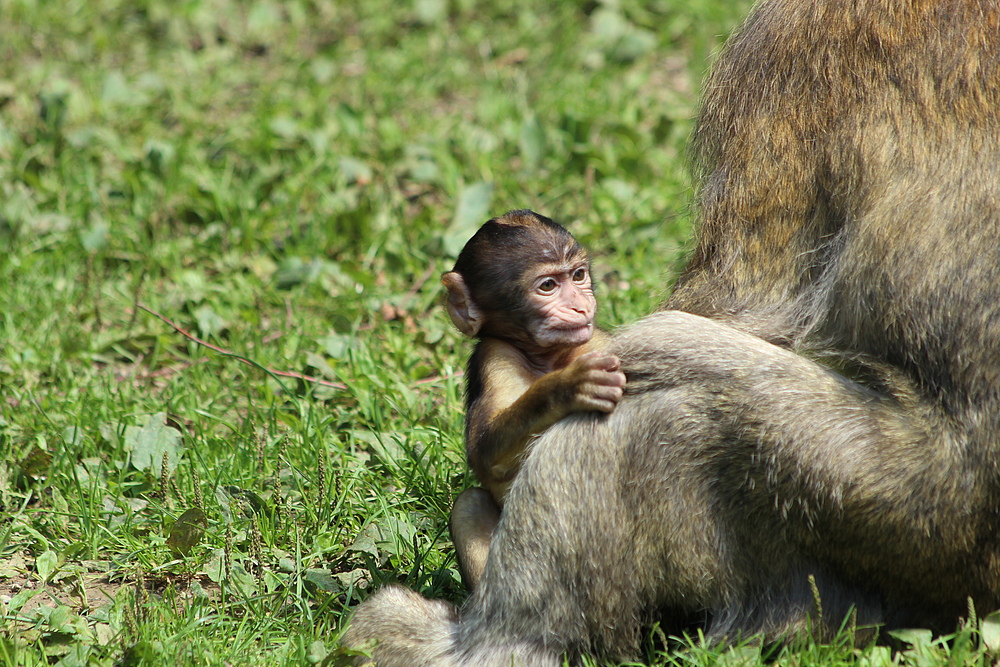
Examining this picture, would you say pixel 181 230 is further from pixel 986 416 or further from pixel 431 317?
pixel 986 416

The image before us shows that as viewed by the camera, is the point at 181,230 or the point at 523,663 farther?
the point at 181,230

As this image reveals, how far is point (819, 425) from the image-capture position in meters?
3.17

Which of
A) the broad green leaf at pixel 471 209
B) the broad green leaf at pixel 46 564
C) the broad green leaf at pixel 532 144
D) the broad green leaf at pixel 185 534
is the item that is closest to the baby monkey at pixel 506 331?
the broad green leaf at pixel 185 534

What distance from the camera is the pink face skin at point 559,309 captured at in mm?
3986

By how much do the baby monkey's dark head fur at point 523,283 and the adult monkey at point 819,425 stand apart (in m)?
0.57

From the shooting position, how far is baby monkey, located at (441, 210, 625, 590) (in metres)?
3.72

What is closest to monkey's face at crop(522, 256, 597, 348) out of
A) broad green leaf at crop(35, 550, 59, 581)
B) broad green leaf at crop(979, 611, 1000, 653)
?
broad green leaf at crop(979, 611, 1000, 653)

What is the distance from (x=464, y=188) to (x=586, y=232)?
0.73 meters

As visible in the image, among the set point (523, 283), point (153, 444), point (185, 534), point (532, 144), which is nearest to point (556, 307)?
point (523, 283)

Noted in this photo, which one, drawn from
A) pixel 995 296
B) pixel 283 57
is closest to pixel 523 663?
pixel 995 296

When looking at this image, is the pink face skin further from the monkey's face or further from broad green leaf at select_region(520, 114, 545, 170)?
broad green leaf at select_region(520, 114, 545, 170)

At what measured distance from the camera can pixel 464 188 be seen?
660 cm

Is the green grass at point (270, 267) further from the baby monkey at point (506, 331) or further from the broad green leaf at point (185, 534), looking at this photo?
the baby monkey at point (506, 331)

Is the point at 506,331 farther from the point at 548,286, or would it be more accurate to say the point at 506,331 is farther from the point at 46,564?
the point at 46,564
